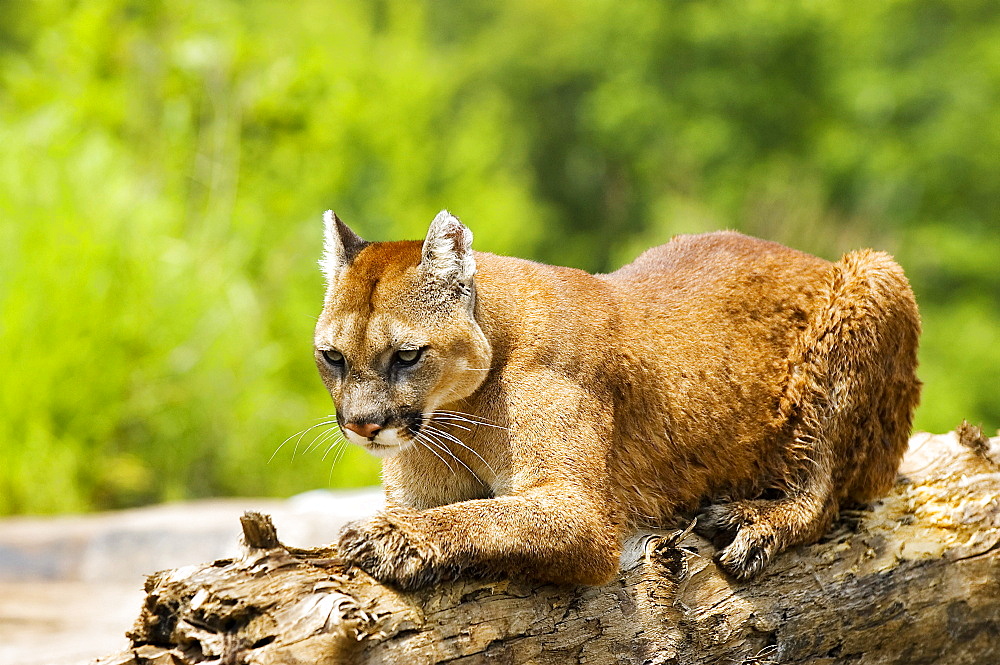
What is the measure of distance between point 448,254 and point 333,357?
2.10ft

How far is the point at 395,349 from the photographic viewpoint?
4.63 metres

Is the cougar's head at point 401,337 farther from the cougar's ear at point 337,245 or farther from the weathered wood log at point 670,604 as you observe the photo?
the weathered wood log at point 670,604

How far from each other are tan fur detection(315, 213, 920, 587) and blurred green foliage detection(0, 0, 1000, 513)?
7.31 meters

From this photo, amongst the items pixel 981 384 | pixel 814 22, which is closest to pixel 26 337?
pixel 981 384

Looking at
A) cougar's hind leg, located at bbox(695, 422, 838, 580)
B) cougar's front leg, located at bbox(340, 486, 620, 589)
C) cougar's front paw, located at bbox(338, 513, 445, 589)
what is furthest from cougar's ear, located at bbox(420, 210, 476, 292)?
cougar's hind leg, located at bbox(695, 422, 838, 580)

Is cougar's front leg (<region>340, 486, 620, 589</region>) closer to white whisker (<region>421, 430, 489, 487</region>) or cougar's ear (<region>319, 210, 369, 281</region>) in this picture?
white whisker (<region>421, 430, 489, 487</region>)

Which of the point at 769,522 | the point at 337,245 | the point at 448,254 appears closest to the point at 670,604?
the point at 769,522

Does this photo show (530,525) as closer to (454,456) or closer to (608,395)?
(454,456)

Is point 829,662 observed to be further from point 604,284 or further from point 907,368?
point 604,284

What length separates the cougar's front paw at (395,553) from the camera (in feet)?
13.9

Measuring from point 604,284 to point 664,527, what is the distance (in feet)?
3.79

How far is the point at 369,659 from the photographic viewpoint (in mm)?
4172

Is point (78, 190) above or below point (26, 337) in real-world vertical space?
above

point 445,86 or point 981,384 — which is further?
point 445,86
